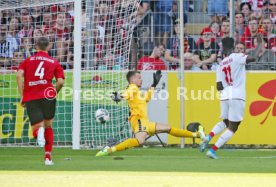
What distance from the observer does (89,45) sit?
64.4ft

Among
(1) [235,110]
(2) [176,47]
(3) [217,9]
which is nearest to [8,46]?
(2) [176,47]

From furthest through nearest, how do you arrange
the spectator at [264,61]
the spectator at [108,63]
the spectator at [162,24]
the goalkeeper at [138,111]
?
the spectator at [162,24], the spectator at [264,61], the spectator at [108,63], the goalkeeper at [138,111]

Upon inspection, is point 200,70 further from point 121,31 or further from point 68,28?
point 68,28

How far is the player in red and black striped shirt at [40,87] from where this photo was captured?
14.2 meters

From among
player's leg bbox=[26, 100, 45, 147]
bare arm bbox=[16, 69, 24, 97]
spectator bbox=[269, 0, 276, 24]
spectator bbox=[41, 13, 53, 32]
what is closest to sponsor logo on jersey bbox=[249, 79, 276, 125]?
spectator bbox=[269, 0, 276, 24]

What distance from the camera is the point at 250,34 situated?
20.5 m

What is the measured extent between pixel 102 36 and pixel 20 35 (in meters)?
2.45

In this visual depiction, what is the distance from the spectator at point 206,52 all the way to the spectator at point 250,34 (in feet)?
2.38

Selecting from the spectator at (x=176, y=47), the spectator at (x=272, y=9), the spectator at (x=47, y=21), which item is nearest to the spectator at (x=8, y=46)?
the spectator at (x=47, y=21)

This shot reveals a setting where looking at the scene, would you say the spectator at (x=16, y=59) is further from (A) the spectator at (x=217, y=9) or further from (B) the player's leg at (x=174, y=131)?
(B) the player's leg at (x=174, y=131)

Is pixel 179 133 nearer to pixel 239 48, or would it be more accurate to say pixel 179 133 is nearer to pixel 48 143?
pixel 48 143

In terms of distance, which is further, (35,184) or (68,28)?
(68,28)

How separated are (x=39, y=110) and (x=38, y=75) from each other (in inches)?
23.3

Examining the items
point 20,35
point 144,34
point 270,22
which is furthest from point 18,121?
point 270,22
